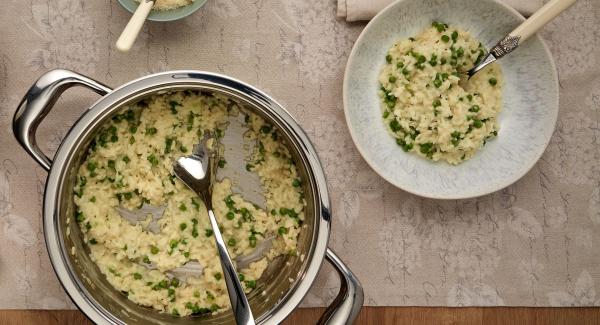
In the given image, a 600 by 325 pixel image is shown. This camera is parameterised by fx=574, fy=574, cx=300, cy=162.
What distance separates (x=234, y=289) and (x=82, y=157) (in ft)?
1.99

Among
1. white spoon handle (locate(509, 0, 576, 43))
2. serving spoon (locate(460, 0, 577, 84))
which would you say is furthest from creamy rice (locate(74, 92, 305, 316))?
white spoon handle (locate(509, 0, 576, 43))

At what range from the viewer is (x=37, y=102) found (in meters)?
1.58

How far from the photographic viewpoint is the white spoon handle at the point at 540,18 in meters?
1.68

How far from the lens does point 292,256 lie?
1798 mm

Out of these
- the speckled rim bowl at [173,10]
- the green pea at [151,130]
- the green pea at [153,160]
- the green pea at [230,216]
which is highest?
the speckled rim bowl at [173,10]

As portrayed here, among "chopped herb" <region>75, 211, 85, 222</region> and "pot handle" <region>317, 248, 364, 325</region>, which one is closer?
"pot handle" <region>317, 248, 364, 325</region>

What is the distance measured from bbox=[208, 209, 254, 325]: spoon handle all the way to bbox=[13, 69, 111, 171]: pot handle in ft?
1.73

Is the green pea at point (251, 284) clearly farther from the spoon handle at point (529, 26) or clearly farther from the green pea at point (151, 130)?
the spoon handle at point (529, 26)

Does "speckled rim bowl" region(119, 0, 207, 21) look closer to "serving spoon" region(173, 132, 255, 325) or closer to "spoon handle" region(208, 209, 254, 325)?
"serving spoon" region(173, 132, 255, 325)

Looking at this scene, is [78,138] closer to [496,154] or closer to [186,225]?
[186,225]

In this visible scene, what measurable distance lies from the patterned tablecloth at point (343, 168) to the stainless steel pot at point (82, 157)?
9.3 inches

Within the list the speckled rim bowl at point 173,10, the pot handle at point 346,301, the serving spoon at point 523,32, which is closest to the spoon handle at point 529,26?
the serving spoon at point 523,32

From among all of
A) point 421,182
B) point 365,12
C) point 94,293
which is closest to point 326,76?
point 365,12

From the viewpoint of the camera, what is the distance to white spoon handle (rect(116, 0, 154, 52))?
5.19 ft
